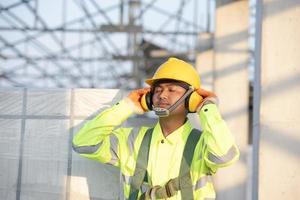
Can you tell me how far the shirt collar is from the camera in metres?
2.66

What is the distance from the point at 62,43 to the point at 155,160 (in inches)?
438

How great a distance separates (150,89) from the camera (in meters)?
2.84

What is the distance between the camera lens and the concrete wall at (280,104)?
10.7 feet

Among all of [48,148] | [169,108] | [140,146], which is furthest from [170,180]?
[48,148]

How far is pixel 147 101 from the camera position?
281cm

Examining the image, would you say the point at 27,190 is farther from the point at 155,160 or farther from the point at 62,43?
the point at 62,43

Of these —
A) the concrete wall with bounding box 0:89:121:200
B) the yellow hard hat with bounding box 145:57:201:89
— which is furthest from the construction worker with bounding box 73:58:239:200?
the concrete wall with bounding box 0:89:121:200

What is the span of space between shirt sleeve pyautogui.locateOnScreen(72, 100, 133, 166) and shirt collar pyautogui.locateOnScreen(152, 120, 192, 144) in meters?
0.23

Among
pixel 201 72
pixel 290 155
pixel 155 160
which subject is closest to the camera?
pixel 155 160

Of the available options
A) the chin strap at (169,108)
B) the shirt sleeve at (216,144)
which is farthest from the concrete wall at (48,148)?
the shirt sleeve at (216,144)

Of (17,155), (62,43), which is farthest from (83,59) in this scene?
(17,155)

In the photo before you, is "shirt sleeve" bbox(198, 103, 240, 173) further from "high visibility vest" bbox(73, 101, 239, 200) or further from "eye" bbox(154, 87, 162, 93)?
"eye" bbox(154, 87, 162, 93)

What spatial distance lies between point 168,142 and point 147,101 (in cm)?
31

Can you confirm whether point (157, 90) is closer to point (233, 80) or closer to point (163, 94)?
point (163, 94)
